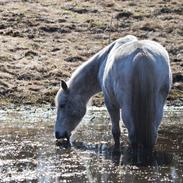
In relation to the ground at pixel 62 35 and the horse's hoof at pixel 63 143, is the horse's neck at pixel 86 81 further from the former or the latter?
the ground at pixel 62 35

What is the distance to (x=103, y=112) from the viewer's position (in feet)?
52.1

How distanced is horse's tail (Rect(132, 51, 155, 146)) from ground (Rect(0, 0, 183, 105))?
7541 millimetres

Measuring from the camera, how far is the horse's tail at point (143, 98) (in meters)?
9.29

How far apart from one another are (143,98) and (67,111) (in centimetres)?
332

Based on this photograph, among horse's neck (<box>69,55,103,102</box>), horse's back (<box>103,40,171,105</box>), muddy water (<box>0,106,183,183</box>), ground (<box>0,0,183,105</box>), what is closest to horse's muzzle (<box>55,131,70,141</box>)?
muddy water (<box>0,106,183,183</box>)

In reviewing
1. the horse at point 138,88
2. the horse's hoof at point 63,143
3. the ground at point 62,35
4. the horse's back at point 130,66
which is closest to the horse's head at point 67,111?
the horse's hoof at point 63,143

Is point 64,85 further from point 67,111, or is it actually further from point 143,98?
point 143,98

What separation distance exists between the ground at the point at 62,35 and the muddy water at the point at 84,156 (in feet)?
10.9

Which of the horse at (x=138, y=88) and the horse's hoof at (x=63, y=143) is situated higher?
the horse at (x=138, y=88)

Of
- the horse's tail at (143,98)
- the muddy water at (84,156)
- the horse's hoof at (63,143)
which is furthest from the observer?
the horse's hoof at (63,143)

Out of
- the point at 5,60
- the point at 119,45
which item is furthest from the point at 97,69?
the point at 5,60

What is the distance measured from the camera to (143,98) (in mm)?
9273

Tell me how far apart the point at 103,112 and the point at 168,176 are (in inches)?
287

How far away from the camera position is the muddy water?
8766mm
